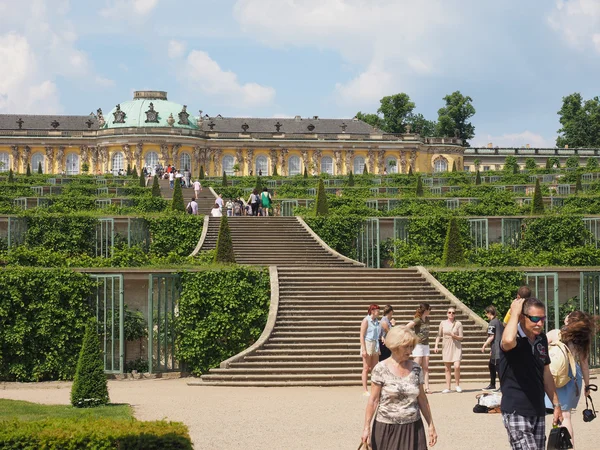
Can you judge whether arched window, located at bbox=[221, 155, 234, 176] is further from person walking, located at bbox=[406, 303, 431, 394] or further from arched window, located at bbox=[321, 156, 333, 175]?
person walking, located at bbox=[406, 303, 431, 394]

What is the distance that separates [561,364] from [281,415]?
4.32 metres

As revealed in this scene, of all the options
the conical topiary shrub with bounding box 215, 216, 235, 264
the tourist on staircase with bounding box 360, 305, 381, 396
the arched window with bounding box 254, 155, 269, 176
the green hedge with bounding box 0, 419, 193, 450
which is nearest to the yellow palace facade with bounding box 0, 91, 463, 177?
the arched window with bounding box 254, 155, 269, 176

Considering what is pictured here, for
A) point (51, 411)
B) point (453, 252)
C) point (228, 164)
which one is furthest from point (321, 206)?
point (228, 164)

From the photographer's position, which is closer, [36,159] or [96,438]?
[96,438]

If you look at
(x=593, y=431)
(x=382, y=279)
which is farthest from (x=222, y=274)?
(x=593, y=431)

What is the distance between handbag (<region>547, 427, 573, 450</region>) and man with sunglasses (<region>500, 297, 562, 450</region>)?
0.41 meters

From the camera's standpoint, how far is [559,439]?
812 cm

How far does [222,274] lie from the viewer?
708 inches

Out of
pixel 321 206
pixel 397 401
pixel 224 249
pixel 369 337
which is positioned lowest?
pixel 369 337

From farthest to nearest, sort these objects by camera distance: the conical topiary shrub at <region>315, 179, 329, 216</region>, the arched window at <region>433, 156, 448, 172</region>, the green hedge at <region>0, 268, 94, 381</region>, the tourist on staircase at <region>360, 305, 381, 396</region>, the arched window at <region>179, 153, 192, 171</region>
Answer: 1. the arched window at <region>433, 156, 448, 172</region>
2. the arched window at <region>179, 153, 192, 171</region>
3. the conical topiary shrub at <region>315, 179, 329, 216</region>
4. the green hedge at <region>0, 268, 94, 381</region>
5. the tourist on staircase at <region>360, 305, 381, 396</region>

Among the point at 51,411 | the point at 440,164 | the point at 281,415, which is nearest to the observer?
the point at 51,411

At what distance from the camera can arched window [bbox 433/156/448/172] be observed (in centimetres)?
8181

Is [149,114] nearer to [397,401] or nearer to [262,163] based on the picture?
[262,163]

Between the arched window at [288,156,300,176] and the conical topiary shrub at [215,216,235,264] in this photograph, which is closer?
the conical topiary shrub at [215,216,235,264]
